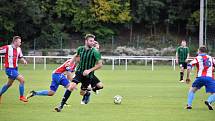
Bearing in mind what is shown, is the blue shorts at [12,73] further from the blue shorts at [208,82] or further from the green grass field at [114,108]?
the blue shorts at [208,82]

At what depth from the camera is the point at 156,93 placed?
902 inches

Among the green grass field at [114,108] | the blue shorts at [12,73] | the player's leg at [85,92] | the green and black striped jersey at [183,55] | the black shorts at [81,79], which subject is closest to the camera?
the green grass field at [114,108]

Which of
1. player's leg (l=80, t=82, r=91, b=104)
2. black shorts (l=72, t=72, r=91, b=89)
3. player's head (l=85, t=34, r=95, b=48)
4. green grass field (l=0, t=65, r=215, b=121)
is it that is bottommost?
green grass field (l=0, t=65, r=215, b=121)

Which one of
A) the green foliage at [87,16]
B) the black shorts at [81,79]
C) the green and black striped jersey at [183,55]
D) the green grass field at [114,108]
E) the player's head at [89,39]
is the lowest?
the green grass field at [114,108]

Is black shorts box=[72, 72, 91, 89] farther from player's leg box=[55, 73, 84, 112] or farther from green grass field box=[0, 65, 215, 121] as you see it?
green grass field box=[0, 65, 215, 121]

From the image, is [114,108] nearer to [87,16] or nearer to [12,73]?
[12,73]

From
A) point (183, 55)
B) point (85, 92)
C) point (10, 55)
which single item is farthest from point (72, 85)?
point (183, 55)

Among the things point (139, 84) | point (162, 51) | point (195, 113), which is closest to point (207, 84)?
point (195, 113)

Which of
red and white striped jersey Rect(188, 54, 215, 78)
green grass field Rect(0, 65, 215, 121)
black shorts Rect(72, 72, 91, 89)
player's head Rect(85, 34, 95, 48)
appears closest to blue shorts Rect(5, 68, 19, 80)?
green grass field Rect(0, 65, 215, 121)

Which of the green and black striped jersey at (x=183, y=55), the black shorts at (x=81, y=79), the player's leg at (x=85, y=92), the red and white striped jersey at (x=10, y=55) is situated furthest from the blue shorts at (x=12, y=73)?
the green and black striped jersey at (x=183, y=55)

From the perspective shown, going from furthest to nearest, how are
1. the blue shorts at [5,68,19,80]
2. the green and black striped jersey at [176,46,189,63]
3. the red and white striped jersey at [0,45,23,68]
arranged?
the green and black striped jersey at [176,46,189,63] < the red and white striped jersey at [0,45,23,68] < the blue shorts at [5,68,19,80]

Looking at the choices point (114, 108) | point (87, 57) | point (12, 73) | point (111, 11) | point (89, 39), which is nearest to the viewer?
point (89, 39)

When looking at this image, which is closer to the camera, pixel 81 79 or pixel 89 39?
pixel 89 39

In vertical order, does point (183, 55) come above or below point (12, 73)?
above
